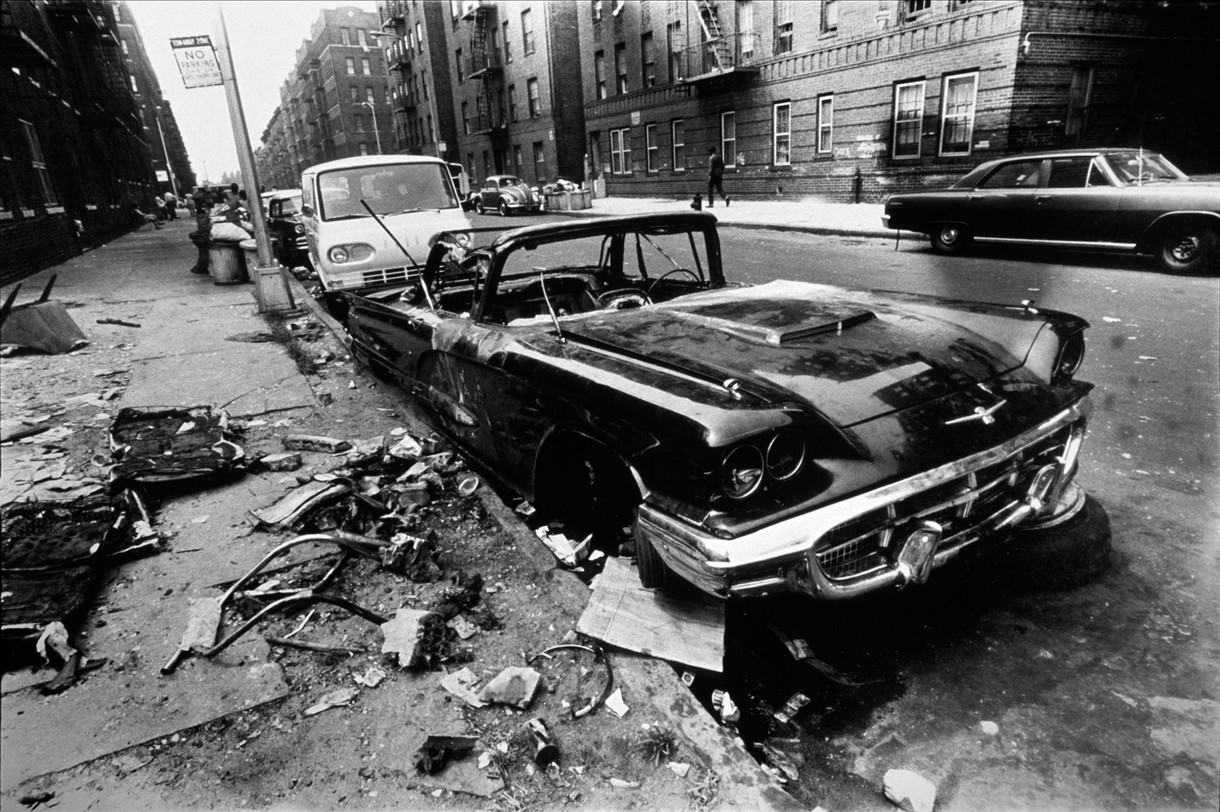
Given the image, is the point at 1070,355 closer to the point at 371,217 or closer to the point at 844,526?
the point at 844,526

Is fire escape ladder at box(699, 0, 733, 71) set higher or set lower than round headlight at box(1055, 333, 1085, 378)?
higher

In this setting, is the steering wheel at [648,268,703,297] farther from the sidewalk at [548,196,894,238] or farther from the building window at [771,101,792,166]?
the building window at [771,101,792,166]

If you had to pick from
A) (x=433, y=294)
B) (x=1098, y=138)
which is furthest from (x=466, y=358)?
(x=1098, y=138)

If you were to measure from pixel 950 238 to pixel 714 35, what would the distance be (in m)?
16.8

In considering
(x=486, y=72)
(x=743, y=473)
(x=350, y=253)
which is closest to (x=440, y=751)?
(x=743, y=473)

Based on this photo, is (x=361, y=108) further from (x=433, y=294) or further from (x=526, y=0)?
(x=433, y=294)

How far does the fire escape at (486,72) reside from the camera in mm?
39281

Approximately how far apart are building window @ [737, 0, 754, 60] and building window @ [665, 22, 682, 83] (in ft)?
10.3

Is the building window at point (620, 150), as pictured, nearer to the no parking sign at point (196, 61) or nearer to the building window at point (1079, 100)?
the building window at point (1079, 100)

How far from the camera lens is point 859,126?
19.8 metres

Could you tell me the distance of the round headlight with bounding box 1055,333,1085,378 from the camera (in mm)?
2885

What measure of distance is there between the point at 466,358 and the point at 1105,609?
3007 millimetres

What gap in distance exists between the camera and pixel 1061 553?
276 centimetres

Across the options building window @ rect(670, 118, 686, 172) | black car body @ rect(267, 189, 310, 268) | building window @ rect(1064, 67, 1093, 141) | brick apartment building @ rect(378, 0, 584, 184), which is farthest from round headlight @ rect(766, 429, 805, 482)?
brick apartment building @ rect(378, 0, 584, 184)
